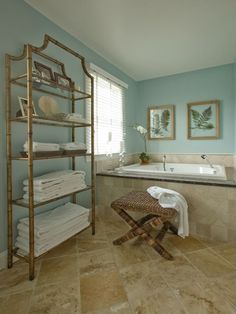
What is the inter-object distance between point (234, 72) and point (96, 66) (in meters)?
2.17

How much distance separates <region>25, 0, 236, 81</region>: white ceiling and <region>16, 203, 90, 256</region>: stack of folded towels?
1.90 metres

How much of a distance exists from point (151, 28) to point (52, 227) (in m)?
2.24

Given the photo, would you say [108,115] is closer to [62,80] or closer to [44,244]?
[62,80]

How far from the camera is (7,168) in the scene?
4.95 feet

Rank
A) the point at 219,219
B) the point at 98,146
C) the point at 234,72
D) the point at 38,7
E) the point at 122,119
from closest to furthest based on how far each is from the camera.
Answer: the point at 38,7 → the point at 219,219 → the point at 98,146 → the point at 234,72 → the point at 122,119

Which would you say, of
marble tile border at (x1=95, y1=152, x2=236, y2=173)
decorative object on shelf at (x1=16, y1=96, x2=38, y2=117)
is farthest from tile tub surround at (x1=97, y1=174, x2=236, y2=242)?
decorative object on shelf at (x1=16, y1=96, x2=38, y2=117)

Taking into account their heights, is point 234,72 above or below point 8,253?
above

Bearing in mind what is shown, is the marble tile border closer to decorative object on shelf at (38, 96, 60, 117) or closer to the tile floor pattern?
decorative object on shelf at (38, 96, 60, 117)

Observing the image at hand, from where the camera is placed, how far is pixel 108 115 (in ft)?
9.49

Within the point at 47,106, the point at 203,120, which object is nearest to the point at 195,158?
the point at 203,120

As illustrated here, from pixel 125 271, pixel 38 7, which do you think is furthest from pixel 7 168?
pixel 38 7

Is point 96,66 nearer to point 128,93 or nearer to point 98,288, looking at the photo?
point 128,93

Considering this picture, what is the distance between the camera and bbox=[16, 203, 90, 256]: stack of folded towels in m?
1.52

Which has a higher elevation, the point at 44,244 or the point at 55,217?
the point at 55,217
